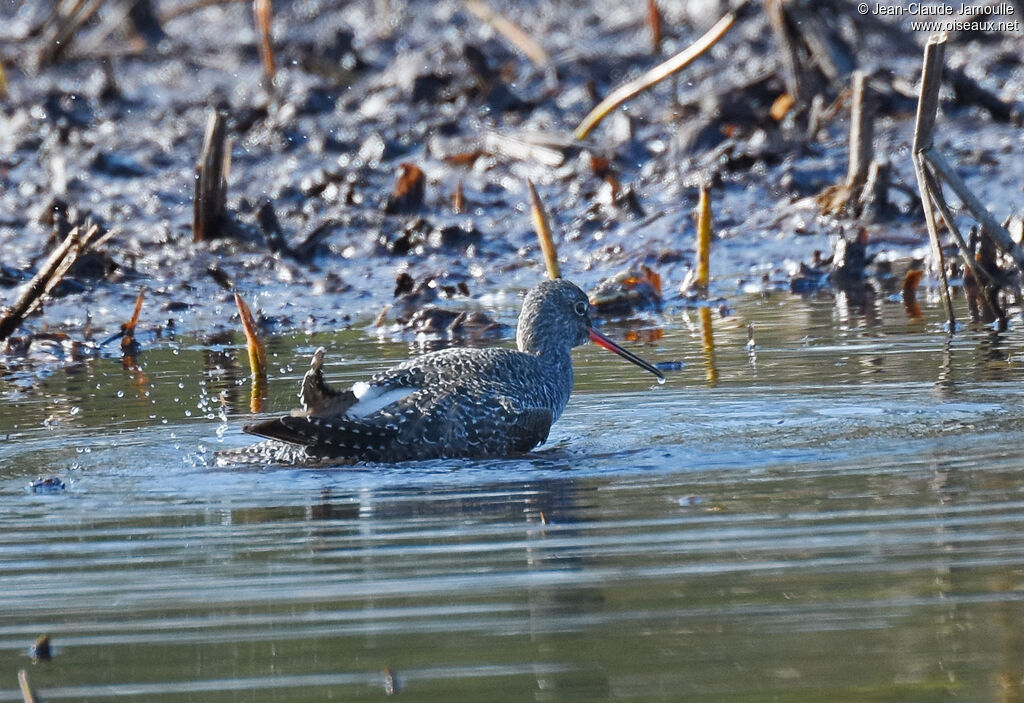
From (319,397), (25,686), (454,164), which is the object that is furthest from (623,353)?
(454,164)

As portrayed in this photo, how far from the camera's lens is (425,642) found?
15.5 feet

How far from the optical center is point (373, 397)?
7910 millimetres

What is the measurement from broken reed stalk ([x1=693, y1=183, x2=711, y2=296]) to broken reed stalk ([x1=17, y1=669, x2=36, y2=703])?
7.84 meters

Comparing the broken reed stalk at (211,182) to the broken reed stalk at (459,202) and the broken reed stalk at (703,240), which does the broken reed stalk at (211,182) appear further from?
the broken reed stalk at (703,240)

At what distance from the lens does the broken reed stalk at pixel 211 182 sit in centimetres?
1334

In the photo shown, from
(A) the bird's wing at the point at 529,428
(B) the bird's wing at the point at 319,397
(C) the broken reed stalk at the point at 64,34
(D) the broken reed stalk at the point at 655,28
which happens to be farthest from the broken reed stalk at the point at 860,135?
(C) the broken reed stalk at the point at 64,34

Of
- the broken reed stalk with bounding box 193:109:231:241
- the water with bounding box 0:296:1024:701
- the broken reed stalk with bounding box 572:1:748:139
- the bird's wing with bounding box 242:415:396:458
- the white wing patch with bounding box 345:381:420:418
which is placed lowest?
the water with bounding box 0:296:1024:701

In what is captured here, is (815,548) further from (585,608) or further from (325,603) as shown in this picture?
(325,603)

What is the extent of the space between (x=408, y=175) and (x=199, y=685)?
10927mm

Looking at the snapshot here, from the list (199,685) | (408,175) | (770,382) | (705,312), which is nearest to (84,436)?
(770,382)

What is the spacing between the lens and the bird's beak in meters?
9.09

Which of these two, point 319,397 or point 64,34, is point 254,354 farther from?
point 64,34

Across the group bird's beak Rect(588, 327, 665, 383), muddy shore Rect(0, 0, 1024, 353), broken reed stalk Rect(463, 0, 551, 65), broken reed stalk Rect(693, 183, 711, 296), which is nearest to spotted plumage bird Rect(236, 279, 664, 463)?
bird's beak Rect(588, 327, 665, 383)

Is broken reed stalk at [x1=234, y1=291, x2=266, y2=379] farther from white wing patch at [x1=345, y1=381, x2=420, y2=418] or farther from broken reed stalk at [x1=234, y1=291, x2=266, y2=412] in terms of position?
white wing patch at [x1=345, y1=381, x2=420, y2=418]
